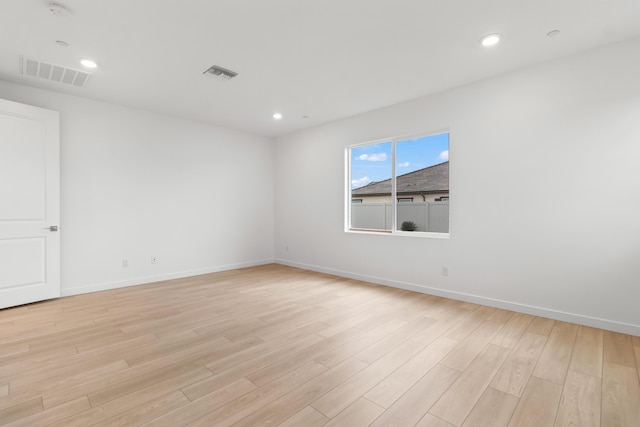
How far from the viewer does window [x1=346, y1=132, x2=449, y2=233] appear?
13.3 feet

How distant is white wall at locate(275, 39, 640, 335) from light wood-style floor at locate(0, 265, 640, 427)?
0.32 meters

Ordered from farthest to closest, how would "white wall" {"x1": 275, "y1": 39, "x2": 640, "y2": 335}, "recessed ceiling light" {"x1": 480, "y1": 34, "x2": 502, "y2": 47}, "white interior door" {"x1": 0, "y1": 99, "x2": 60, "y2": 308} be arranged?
"white interior door" {"x1": 0, "y1": 99, "x2": 60, "y2": 308} → "white wall" {"x1": 275, "y1": 39, "x2": 640, "y2": 335} → "recessed ceiling light" {"x1": 480, "y1": 34, "x2": 502, "y2": 47}

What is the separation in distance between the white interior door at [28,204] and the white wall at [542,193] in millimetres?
4445

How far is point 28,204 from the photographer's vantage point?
349cm

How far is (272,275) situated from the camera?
16.9ft

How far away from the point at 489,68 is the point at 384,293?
298 cm

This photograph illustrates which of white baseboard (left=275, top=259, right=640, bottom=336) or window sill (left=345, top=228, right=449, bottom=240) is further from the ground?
window sill (left=345, top=228, right=449, bottom=240)

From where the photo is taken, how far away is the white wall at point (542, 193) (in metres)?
2.72

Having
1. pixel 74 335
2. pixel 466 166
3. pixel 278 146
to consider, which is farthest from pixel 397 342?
pixel 278 146

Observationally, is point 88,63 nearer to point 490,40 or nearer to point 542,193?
point 490,40

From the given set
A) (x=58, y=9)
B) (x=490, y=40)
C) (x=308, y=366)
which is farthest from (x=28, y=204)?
(x=490, y=40)

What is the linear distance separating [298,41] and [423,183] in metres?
2.58

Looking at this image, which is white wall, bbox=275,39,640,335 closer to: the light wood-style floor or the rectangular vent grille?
the light wood-style floor

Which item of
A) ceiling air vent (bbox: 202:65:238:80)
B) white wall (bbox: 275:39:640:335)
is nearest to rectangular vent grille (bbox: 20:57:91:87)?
ceiling air vent (bbox: 202:65:238:80)
